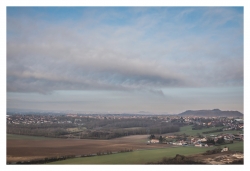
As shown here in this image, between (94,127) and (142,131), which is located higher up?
(94,127)

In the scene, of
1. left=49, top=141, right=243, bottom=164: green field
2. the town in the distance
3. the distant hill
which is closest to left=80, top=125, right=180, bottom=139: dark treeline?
the town in the distance

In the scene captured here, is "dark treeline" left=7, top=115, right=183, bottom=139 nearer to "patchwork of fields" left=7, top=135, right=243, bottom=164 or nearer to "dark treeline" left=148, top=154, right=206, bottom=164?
"patchwork of fields" left=7, top=135, right=243, bottom=164

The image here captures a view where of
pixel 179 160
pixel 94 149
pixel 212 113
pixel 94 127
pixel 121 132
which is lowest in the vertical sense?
pixel 179 160

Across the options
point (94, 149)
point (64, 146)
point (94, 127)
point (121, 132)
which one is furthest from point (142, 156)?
point (64, 146)

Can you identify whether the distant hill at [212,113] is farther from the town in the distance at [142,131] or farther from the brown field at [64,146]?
the brown field at [64,146]

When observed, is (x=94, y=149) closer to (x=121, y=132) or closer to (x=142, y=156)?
(x=121, y=132)
